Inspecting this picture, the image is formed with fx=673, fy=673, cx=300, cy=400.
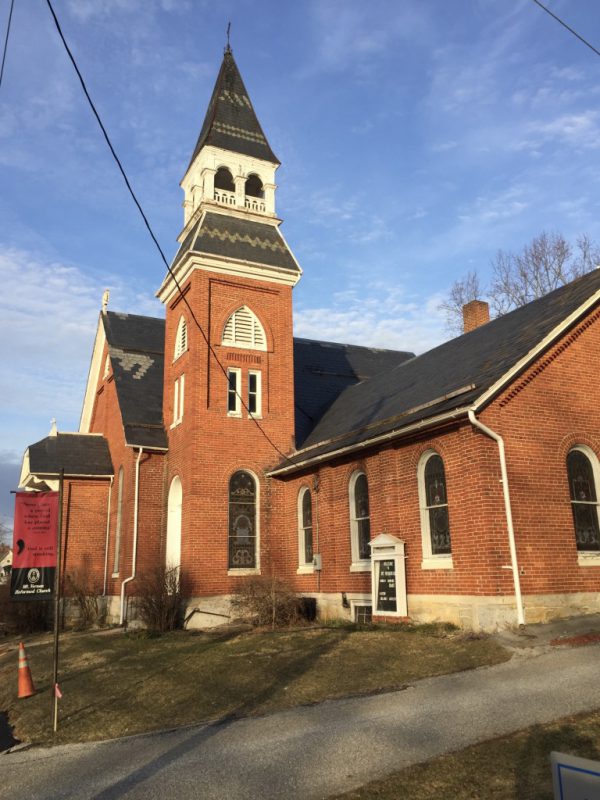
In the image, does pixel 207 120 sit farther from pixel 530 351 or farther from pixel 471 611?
pixel 471 611

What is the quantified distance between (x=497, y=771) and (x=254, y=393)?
16739 mm

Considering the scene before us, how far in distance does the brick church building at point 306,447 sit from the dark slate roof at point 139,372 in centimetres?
9

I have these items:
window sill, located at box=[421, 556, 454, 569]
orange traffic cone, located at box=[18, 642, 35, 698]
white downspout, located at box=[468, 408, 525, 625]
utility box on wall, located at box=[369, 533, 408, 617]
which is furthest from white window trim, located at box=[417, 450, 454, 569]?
orange traffic cone, located at box=[18, 642, 35, 698]

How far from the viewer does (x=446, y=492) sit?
1446cm

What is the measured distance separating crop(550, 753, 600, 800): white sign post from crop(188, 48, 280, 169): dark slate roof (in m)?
23.1

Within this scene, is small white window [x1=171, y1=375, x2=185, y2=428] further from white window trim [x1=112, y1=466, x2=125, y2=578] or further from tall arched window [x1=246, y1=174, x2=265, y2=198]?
tall arched window [x1=246, y1=174, x2=265, y2=198]

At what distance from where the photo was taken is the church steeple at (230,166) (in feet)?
76.2

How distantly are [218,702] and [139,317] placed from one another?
2172 centimetres

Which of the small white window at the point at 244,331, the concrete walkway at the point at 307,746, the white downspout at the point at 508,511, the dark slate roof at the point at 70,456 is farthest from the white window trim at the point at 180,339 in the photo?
the concrete walkway at the point at 307,746

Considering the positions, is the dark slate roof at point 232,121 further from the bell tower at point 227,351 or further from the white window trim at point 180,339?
the white window trim at point 180,339

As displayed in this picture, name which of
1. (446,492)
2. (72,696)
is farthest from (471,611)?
(72,696)

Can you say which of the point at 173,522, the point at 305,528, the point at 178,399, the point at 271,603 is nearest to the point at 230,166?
the point at 178,399

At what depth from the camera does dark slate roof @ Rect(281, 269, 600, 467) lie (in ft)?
48.0

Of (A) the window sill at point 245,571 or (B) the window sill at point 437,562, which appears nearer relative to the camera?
(B) the window sill at point 437,562
